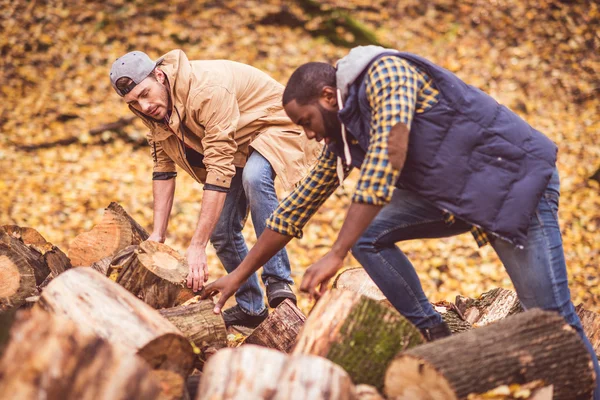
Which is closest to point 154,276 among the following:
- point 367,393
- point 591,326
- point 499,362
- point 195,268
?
point 195,268

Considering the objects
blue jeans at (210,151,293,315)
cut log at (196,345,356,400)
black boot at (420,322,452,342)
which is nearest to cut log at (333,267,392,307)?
blue jeans at (210,151,293,315)

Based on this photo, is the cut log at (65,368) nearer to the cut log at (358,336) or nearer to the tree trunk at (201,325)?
the cut log at (358,336)

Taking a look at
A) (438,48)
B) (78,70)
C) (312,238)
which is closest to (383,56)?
(312,238)

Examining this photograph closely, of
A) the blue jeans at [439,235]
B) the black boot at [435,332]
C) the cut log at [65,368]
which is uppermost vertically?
the cut log at [65,368]

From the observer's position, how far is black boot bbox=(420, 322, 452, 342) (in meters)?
2.96

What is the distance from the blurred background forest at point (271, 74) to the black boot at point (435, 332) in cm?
278

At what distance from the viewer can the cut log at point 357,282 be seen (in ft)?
13.4

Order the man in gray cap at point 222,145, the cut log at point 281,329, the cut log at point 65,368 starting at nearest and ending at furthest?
1. the cut log at point 65,368
2. the cut log at point 281,329
3. the man in gray cap at point 222,145

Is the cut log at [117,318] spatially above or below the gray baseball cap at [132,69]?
below

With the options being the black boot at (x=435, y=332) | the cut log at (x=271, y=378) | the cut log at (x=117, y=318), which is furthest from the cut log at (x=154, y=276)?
the black boot at (x=435, y=332)

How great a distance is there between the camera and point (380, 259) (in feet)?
9.71

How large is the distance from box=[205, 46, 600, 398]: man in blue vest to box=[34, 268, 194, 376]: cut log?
25.8 inches

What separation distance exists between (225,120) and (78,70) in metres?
7.10

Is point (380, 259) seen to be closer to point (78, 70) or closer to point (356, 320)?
point (356, 320)
